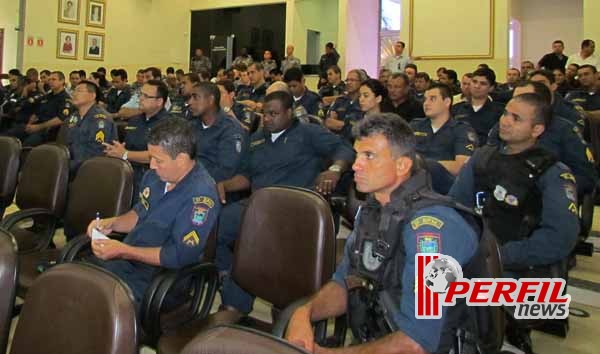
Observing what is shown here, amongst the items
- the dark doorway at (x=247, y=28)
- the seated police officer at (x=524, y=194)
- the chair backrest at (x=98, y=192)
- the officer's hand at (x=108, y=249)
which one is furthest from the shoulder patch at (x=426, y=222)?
the dark doorway at (x=247, y=28)

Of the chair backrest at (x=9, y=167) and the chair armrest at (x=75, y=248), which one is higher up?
the chair backrest at (x=9, y=167)

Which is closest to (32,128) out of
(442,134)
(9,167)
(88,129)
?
(88,129)

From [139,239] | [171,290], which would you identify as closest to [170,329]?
[171,290]

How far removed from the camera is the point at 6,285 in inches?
57.7

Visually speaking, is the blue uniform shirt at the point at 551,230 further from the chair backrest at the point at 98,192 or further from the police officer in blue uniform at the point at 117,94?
the police officer in blue uniform at the point at 117,94

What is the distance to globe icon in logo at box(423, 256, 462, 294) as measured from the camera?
1413 millimetres

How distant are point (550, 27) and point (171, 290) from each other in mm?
11497

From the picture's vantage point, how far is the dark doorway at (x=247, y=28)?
1262cm

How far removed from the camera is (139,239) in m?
2.23

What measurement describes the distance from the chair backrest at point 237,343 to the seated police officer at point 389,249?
52cm

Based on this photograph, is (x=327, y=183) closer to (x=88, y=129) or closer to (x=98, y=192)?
(x=98, y=192)

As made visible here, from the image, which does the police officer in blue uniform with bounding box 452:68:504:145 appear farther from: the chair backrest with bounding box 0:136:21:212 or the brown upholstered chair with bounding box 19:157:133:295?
the chair backrest with bounding box 0:136:21:212

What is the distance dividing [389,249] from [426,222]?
134 mm

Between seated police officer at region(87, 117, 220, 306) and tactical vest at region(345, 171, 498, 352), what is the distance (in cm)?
75
